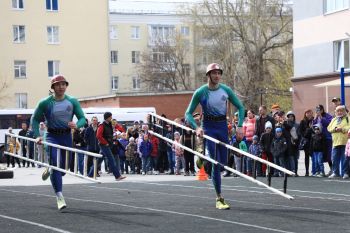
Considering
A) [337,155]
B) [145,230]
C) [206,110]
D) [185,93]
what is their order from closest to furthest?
1. [145,230]
2. [206,110]
3. [337,155]
4. [185,93]

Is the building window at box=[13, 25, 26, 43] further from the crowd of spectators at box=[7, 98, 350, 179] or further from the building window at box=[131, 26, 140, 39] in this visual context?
the crowd of spectators at box=[7, 98, 350, 179]

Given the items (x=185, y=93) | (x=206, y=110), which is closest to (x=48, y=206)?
(x=206, y=110)

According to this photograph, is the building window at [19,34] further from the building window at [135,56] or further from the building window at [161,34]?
the building window at [135,56]

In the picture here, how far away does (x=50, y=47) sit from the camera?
79688 mm

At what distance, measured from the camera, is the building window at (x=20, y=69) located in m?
→ 78.1

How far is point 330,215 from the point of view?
39.1 ft

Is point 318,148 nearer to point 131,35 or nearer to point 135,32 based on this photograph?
point 131,35

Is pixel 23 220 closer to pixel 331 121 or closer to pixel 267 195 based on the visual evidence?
pixel 267 195

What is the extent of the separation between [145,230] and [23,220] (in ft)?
7.41

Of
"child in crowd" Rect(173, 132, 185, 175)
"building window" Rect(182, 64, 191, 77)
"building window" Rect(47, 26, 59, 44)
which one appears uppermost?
"building window" Rect(47, 26, 59, 44)

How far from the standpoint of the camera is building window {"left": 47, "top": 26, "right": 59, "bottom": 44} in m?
79.9

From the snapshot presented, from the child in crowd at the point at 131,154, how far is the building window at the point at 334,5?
17.1m

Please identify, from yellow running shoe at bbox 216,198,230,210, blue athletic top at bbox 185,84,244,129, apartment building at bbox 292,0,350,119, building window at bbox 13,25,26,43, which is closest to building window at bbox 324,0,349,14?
apartment building at bbox 292,0,350,119

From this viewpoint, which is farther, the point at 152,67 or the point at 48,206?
the point at 152,67
